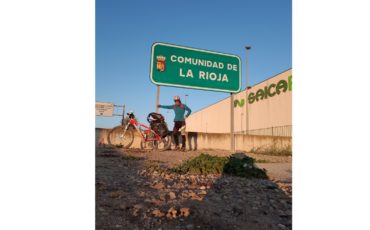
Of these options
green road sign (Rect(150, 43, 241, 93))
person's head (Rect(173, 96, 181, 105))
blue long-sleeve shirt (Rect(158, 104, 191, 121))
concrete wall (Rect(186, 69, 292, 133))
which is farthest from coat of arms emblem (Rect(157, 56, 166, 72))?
concrete wall (Rect(186, 69, 292, 133))

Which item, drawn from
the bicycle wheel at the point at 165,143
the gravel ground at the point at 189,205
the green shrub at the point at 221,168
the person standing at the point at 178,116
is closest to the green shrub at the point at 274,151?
the person standing at the point at 178,116

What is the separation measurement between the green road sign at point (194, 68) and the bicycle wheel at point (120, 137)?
5.58ft

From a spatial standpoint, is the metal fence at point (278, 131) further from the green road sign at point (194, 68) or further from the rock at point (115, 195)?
the rock at point (115, 195)

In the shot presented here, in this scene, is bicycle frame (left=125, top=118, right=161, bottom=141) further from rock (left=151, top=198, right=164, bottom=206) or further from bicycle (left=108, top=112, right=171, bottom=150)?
rock (left=151, top=198, right=164, bottom=206)

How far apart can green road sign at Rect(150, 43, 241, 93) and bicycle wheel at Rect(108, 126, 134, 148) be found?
67.0 inches

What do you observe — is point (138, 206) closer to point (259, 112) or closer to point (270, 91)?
point (270, 91)

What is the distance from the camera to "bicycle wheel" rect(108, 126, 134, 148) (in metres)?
8.87

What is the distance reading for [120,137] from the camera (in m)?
8.96

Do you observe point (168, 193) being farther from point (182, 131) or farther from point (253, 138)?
point (253, 138)

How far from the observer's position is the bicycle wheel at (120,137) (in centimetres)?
887

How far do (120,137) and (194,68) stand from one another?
2945 mm
